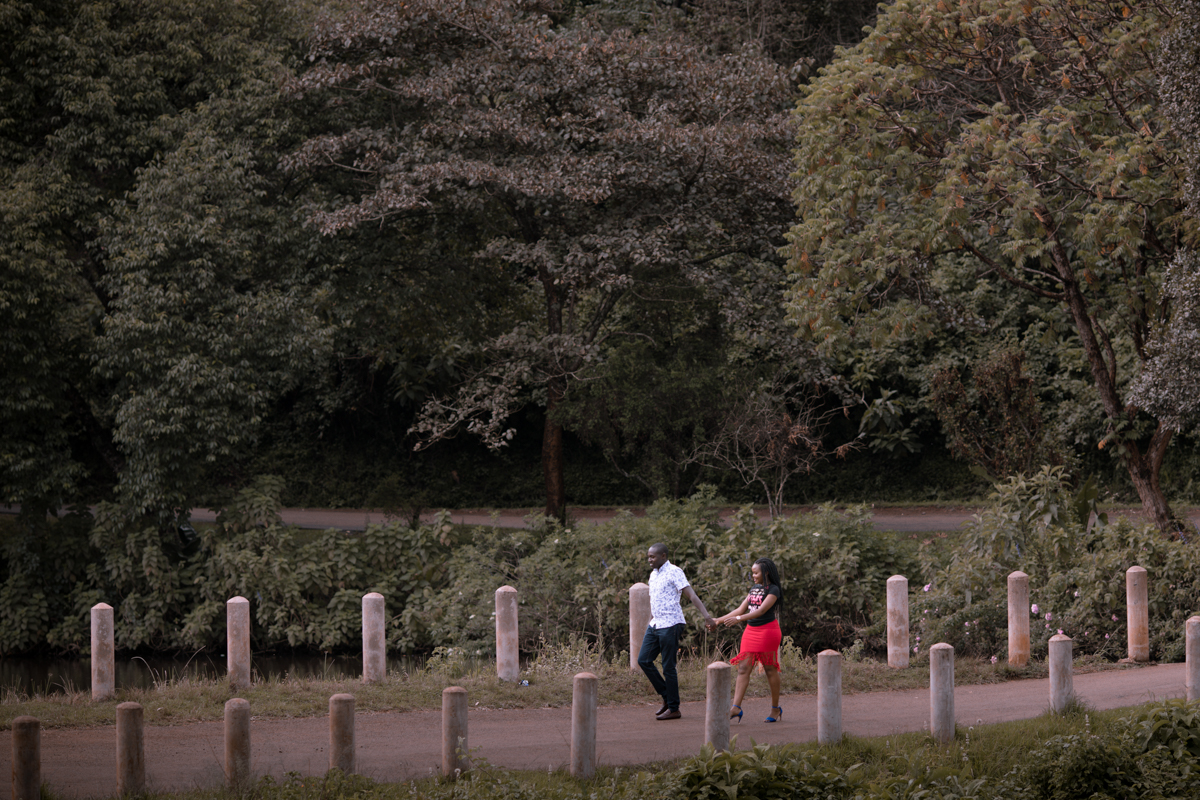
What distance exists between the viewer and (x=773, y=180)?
61.8 ft

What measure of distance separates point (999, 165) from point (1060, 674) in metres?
7.97

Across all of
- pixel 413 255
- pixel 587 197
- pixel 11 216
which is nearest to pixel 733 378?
pixel 587 197

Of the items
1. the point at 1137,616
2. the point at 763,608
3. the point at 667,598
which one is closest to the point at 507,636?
the point at 667,598

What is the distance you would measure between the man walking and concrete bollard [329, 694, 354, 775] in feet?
9.86

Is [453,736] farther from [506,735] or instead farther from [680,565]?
[680,565]

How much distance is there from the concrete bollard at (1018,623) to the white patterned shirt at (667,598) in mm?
4533

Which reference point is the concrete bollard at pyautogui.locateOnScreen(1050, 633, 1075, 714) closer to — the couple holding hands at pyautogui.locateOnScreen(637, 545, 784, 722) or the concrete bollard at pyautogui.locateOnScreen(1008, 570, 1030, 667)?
the couple holding hands at pyautogui.locateOnScreen(637, 545, 784, 722)

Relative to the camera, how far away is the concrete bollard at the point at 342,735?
709cm

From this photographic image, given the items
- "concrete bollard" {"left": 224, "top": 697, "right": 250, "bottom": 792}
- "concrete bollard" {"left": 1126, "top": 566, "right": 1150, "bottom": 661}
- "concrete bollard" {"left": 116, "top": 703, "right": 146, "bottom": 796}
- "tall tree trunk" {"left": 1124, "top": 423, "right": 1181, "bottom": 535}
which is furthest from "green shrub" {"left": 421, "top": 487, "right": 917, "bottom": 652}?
"concrete bollard" {"left": 116, "top": 703, "right": 146, "bottom": 796}

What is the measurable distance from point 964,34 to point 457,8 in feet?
27.5

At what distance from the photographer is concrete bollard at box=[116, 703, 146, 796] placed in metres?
6.81

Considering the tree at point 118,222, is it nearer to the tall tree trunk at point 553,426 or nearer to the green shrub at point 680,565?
the tall tree trunk at point 553,426

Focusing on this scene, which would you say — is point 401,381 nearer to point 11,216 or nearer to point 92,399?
point 92,399

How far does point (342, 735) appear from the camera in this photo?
7.12m
